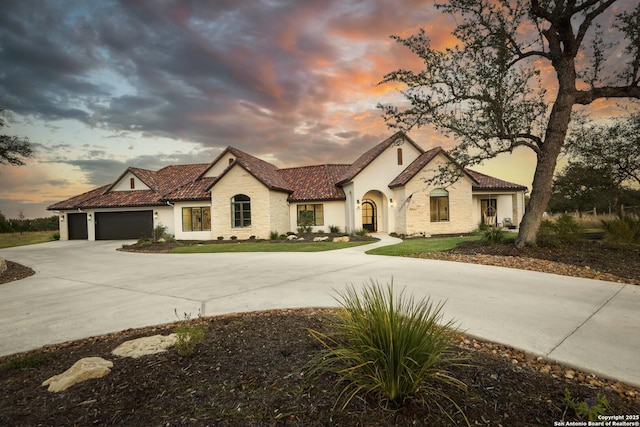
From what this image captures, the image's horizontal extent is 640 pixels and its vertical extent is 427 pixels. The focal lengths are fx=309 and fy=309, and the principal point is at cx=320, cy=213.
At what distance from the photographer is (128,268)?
431 inches

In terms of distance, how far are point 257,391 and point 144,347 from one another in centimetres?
176

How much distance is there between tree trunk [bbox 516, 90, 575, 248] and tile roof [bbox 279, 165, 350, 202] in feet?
46.1

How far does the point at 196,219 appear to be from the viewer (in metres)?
23.9

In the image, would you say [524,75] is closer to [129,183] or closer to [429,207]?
[429,207]

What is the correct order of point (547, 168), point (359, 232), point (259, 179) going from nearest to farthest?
point (547, 168) → point (359, 232) → point (259, 179)

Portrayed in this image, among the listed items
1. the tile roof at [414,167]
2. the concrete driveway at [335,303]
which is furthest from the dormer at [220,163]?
the concrete driveway at [335,303]

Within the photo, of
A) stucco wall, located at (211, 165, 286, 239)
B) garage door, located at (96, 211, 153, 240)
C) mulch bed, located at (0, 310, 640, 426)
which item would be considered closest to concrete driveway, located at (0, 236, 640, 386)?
mulch bed, located at (0, 310, 640, 426)

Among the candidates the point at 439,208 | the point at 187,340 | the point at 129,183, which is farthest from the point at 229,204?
the point at 187,340

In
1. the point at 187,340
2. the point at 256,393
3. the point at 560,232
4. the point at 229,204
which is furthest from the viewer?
the point at 229,204

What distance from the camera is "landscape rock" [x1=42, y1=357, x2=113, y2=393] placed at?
107 inches

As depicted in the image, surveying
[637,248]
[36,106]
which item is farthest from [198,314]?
[36,106]

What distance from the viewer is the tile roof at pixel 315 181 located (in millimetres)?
24125

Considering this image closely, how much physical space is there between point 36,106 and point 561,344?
18.7 metres

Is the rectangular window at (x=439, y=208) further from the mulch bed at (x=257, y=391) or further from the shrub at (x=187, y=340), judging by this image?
the shrub at (x=187, y=340)
